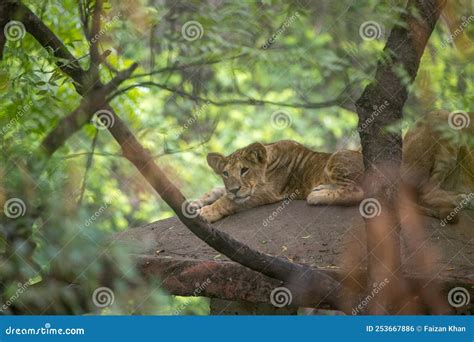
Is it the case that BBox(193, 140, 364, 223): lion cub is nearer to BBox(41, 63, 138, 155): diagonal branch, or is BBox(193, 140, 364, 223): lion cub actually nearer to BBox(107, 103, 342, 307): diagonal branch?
BBox(107, 103, 342, 307): diagonal branch

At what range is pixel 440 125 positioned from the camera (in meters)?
5.06

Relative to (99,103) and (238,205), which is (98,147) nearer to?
(238,205)

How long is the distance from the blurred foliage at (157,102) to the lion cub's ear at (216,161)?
36 centimetres

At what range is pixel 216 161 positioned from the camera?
600 cm

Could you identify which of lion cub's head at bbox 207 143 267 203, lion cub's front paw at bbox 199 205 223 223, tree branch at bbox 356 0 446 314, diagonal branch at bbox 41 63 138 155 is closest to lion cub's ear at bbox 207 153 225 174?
lion cub's head at bbox 207 143 267 203

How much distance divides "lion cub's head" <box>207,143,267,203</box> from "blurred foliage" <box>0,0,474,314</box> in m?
0.44

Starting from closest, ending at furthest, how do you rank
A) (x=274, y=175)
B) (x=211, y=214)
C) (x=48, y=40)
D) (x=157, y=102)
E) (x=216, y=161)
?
(x=48, y=40) → (x=211, y=214) → (x=216, y=161) → (x=274, y=175) → (x=157, y=102)

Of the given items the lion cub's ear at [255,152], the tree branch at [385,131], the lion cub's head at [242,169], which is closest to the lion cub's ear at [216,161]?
the lion cub's head at [242,169]

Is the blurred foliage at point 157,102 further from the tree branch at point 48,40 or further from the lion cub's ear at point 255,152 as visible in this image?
the lion cub's ear at point 255,152

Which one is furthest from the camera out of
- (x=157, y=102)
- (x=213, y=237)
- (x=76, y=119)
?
(x=157, y=102)

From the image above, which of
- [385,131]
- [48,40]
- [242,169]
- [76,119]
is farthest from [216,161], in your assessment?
[76,119]

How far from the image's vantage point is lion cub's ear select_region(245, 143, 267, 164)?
6051 mm

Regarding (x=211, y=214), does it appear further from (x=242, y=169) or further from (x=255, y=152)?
(x=255, y=152)

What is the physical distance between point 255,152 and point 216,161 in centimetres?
32
